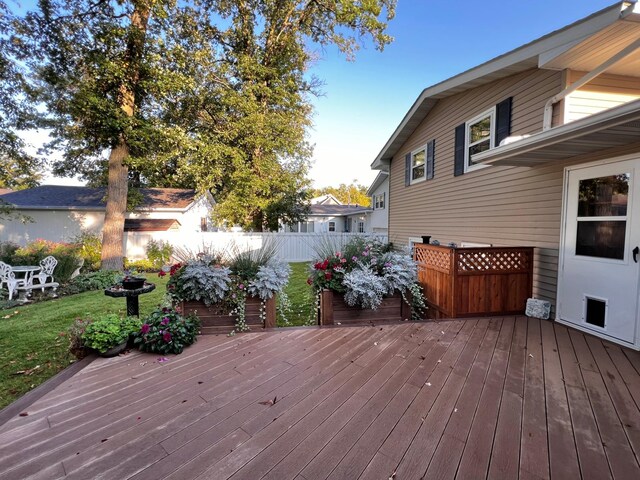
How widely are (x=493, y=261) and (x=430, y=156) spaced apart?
4.17m

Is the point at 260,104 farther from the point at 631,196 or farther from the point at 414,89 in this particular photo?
the point at 631,196

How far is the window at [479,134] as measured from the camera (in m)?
5.54

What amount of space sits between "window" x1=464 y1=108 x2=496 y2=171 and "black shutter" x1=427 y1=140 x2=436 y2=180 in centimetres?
137

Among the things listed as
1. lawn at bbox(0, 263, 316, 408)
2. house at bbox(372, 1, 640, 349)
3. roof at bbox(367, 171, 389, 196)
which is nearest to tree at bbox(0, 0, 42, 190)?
lawn at bbox(0, 263, 316, 408)

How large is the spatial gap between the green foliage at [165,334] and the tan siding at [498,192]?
16.0 ft

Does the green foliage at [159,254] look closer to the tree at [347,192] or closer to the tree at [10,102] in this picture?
the tree at [10,102]

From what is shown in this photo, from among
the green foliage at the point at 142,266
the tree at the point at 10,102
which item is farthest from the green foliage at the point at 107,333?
the tree at the point at 10,102

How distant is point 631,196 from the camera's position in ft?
10.6

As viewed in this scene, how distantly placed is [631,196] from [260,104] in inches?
485

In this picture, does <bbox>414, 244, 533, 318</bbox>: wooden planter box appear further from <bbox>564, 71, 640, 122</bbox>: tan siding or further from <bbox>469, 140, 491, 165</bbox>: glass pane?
<bbox>469, 140, 491, 165</bbox>: glass pane

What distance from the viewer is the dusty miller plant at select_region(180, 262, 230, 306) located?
3.45 meters

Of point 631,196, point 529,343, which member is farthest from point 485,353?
point 631,196

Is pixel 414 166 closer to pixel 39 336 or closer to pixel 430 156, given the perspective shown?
pixel 430 156

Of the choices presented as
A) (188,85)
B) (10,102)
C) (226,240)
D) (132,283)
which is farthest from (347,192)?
(132,283)
